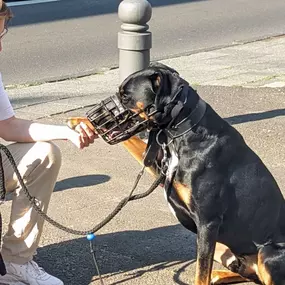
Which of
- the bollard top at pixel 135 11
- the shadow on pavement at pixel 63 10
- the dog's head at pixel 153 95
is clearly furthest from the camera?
the shadow on pavement at pixel 63 10

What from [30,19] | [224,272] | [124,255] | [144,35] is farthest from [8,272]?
[30,19]

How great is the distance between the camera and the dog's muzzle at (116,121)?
3.68 m

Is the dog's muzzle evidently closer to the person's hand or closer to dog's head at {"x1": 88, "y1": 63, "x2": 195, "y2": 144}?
dog's head at {"x1": 88, "y1": 63, "x2": 195, "y2": 144}

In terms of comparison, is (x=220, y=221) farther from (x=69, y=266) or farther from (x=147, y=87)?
(x=69, y=266)

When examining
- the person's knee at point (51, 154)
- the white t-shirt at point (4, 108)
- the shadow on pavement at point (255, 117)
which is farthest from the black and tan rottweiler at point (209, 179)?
the shadow on pavement at point (255, 117)

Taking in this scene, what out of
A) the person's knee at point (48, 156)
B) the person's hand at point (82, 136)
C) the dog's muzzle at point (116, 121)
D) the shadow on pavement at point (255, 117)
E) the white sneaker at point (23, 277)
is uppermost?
the dog's muzzle at point (116, 121)

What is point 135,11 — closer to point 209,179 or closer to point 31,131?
point 31,131

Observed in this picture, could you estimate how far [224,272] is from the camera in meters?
4.29

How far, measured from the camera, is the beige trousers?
13.3 ft

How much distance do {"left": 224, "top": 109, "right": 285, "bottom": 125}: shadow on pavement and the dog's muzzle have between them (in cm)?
403

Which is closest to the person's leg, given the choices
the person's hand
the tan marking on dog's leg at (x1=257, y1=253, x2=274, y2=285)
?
the person's hand

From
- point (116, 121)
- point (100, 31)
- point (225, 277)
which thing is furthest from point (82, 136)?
point (100, 31)

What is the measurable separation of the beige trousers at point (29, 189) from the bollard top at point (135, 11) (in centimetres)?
308

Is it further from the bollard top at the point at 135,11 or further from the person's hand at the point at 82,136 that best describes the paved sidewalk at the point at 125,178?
the bollard top at the point at 135,11
